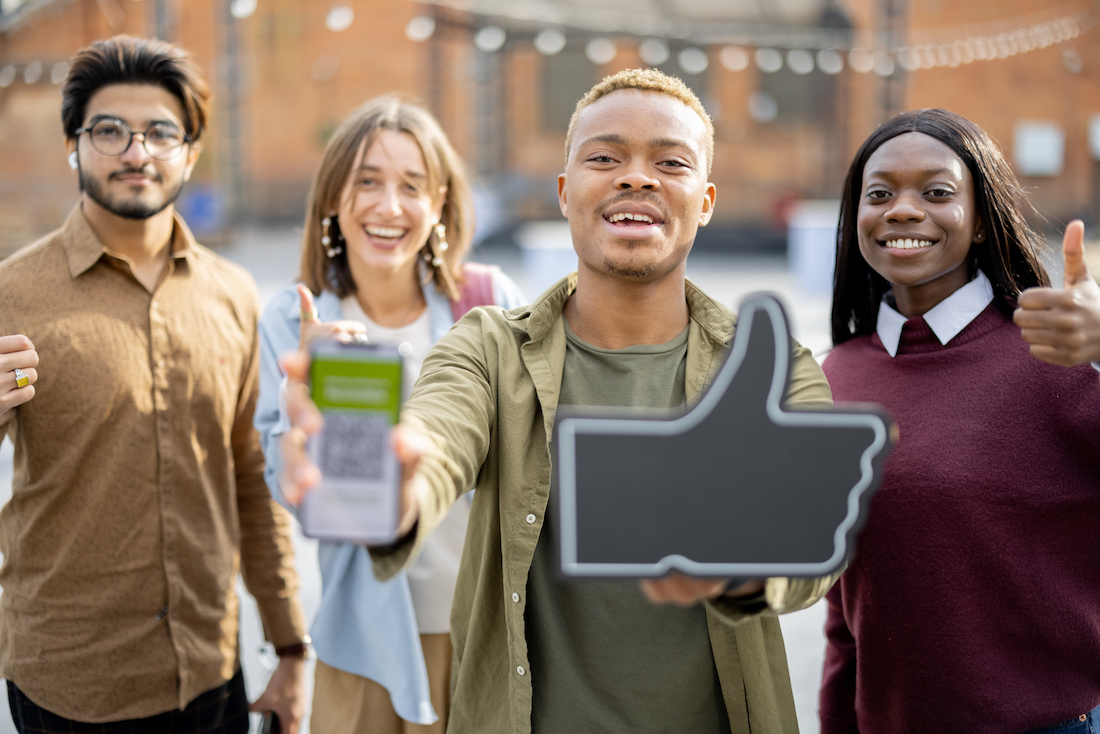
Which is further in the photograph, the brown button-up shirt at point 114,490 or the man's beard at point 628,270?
the brown button-up shirt at point 114,490

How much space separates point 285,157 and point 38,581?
19.4 meters

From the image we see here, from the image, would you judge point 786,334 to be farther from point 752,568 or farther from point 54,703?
point 54,703

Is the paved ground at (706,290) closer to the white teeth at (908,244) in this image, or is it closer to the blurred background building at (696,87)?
the white teeth at (908,244)

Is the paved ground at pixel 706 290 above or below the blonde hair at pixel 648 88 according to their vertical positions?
below

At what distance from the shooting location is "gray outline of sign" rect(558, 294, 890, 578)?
47.8 inches

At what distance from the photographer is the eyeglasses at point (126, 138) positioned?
2.34m

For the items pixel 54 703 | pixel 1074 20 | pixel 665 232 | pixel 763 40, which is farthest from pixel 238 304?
pixel 1074 20

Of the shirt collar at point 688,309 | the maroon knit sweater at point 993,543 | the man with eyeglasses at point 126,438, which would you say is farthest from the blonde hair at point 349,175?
the maroon knit sweater at point 993,543

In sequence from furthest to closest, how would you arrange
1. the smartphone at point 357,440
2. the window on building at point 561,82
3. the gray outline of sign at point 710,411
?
the window on building at point 561,82 < the gray outline of sign at point 710,411 < the smartphone at point 357,440

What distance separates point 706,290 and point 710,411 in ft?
34.5

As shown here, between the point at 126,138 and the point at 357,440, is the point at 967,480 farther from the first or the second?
the point at 126,138

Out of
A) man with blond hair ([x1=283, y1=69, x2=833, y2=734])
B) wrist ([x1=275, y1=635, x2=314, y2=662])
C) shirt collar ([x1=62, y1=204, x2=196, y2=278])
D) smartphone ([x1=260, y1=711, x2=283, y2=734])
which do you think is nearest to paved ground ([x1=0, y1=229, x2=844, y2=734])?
wrist ([x1=275, y1=635, x2=314, y2=662])

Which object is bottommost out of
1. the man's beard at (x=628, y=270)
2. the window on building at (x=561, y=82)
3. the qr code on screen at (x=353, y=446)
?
the qr code on screen at (x=353, y=446)

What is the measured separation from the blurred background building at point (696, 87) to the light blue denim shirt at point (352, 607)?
16.2 m
